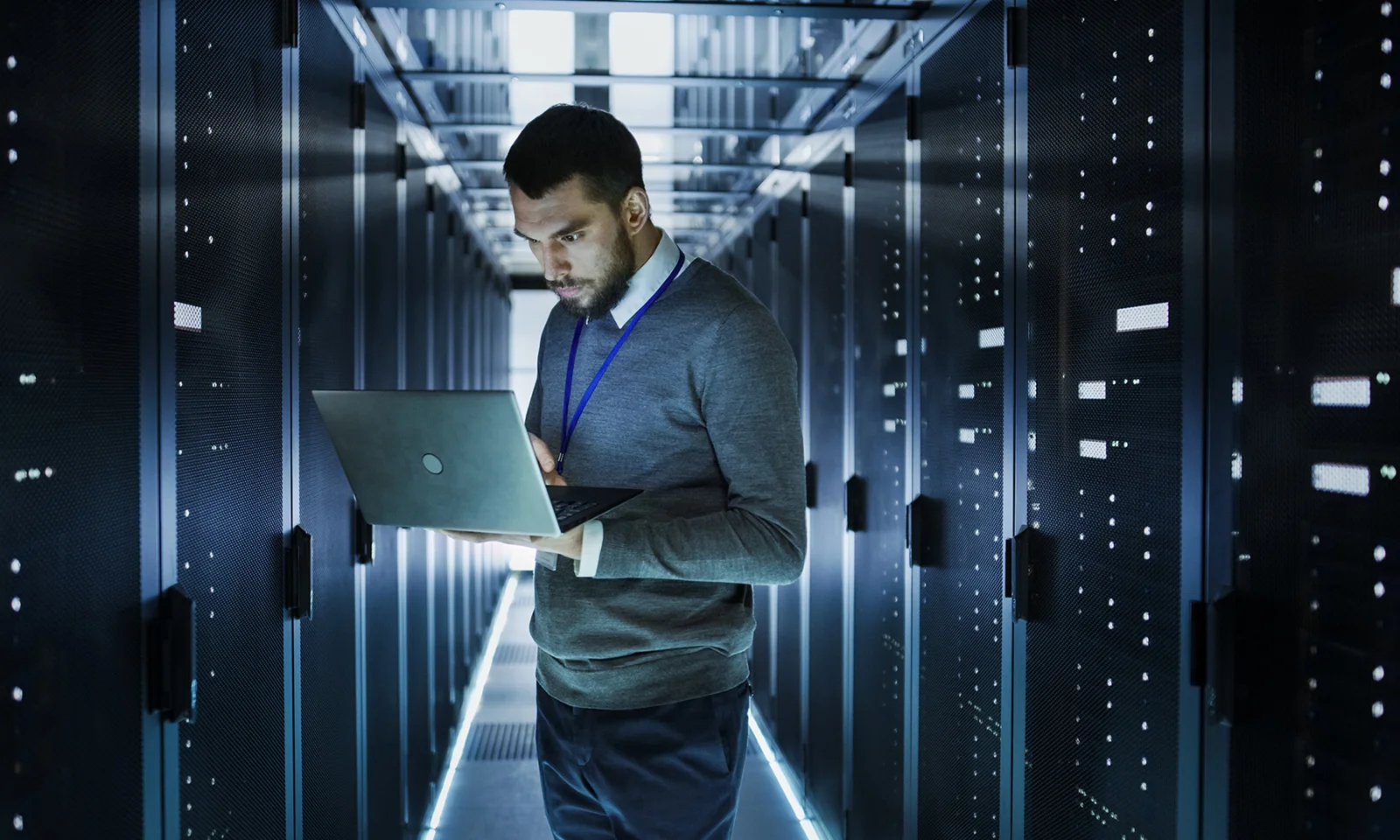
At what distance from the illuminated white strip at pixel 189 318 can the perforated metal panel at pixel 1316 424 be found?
1.48 m

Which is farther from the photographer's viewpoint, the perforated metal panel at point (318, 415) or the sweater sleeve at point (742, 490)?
the perforated metal panel at point (318, 415)

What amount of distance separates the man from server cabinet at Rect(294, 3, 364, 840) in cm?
80

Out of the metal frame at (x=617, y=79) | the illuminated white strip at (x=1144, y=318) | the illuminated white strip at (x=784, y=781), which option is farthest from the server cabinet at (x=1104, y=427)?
the illuminated white strip at (x=784, y=781)

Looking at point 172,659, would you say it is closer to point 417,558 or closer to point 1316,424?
point 1316,424

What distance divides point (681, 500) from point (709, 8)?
55.8 inches

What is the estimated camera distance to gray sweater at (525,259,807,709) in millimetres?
1351

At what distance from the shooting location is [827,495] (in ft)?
12.0

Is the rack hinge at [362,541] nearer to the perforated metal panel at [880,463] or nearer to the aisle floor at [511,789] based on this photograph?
the perforated metal panel at [880,463]

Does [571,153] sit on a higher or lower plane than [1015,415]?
higher

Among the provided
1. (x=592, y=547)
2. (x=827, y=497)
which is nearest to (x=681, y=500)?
(x=592, y=547)

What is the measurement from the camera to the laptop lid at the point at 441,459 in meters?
1.13

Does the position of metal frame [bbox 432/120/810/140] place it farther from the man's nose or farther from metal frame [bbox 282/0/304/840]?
the man's nose

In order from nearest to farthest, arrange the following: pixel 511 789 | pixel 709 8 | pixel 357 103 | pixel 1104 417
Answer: pixel 1104 417, pixel 709 8, pixel 357 103, pixel 511 789

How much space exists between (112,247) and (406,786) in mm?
2497
